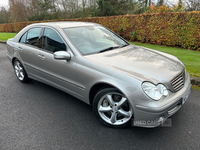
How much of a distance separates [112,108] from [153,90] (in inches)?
28.2

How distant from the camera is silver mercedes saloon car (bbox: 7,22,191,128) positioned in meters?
2.24

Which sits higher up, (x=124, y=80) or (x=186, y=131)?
(x=124, y=80)

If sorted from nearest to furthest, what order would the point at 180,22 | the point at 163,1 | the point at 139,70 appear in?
the point at 139,70 < the point at 180,22 < the point at 163,1

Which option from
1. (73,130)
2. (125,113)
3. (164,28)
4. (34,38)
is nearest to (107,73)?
(125,113)

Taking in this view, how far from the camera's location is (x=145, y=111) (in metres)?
2.18

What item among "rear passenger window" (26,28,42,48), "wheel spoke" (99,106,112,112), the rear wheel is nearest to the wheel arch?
"wheel spoke" (99,106,112,112)

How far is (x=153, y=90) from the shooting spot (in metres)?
2.21

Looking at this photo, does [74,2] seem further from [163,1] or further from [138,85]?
[138,85]

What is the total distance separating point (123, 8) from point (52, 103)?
55.2 feet

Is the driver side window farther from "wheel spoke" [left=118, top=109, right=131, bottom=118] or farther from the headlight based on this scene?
the headlight

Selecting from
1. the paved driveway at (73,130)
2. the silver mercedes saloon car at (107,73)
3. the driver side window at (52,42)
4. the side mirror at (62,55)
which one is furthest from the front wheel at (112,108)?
the driver side window at (52,42)

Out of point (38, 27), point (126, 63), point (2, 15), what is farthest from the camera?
point (2, 15)

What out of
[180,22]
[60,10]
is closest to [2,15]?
[60,10]

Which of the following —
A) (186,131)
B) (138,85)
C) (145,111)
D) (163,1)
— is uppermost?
(163,1)
